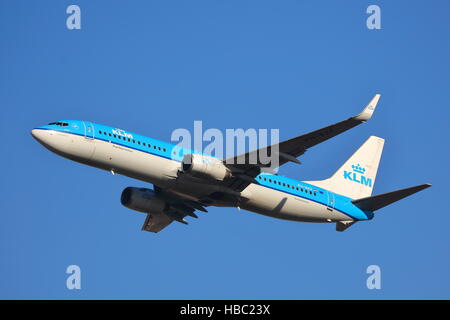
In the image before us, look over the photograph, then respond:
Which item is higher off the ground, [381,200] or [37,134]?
[37,134]

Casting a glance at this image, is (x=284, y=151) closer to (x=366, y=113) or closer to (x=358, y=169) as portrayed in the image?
(x=366, y=113)

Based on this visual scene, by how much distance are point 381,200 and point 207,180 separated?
1392 centimetres

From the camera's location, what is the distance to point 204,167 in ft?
178

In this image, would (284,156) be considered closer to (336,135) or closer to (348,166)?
(336,135)

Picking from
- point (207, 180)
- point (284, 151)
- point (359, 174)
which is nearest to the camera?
point (284, 151)

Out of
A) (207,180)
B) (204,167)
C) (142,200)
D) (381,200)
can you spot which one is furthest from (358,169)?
(142,200)

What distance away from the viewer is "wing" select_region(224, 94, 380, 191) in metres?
49.1

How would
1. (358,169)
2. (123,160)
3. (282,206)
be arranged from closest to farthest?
1. (123,160)
2. (282,206)
3. (358,169)

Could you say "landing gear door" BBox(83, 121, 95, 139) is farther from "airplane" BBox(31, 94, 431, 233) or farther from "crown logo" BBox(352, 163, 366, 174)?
"crown logo" BBox(352, 163, 366, 174)

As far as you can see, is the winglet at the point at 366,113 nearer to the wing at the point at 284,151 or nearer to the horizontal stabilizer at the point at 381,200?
the wing at the point at 284,151

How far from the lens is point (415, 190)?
183 feet

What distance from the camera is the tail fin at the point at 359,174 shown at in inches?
2532

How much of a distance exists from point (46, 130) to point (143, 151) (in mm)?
6323

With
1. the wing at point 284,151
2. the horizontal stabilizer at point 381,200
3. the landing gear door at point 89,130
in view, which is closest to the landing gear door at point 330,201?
the horizontal stabilizer at point 381,200
